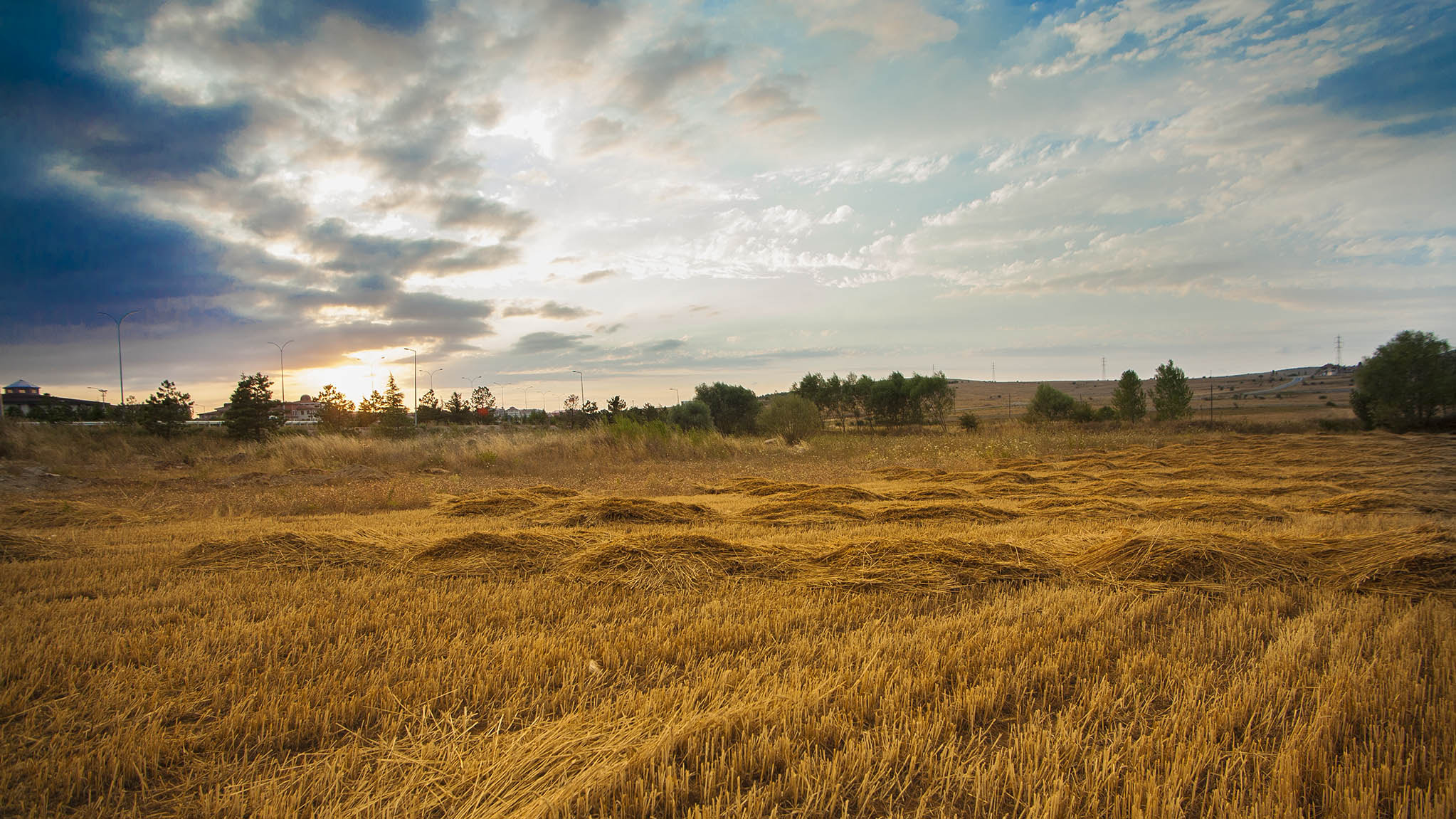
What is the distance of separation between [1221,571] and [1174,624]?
5.72 ft

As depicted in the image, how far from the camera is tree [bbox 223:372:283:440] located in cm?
2864

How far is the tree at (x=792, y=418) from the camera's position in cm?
3488

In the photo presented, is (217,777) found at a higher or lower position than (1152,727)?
higher

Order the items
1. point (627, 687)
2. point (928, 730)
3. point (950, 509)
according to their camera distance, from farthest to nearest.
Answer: point (950, 509), point (627, 687), point (928, 730)

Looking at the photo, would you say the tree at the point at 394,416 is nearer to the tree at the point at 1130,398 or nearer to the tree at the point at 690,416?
the tree at the point at 690,416

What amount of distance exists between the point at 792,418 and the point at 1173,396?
4011 centimetres

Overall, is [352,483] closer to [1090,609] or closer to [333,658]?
[333,658]

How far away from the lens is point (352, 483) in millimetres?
14312

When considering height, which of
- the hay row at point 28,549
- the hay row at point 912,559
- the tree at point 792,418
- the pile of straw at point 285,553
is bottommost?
the hay row at point 912,559

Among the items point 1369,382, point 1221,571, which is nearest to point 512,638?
point 1221,571

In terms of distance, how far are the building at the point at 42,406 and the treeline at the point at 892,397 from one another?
6179 cm

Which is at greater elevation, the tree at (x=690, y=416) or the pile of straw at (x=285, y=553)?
the tree at (x=690, y=416)

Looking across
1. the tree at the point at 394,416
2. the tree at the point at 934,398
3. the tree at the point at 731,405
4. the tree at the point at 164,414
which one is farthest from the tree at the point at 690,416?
the tree at the point at 934,398

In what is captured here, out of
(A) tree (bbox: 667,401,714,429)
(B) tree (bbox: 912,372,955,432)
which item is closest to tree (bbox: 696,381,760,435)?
(A) tree (bbox: 667,401,714,429)
